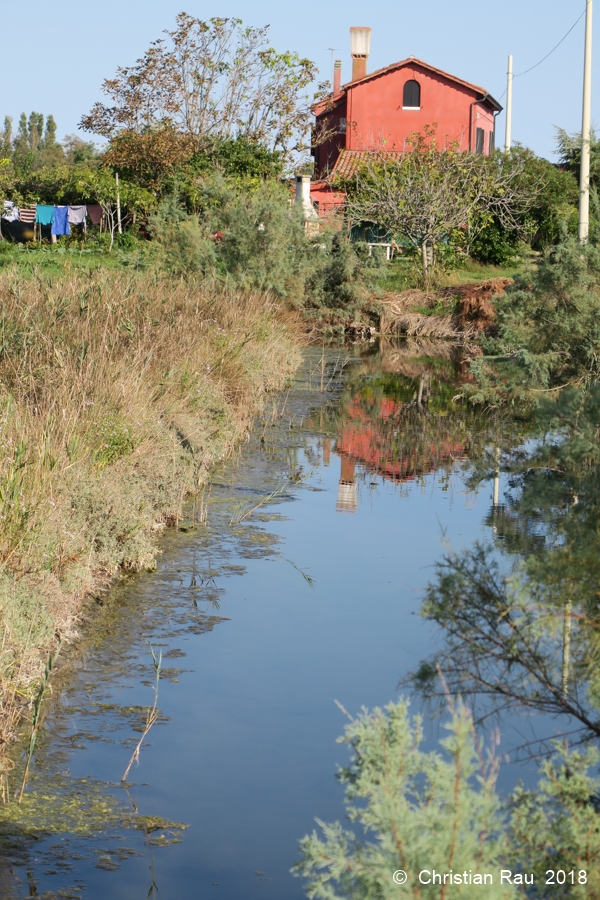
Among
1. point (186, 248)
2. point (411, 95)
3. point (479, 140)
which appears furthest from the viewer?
point (479, 140)

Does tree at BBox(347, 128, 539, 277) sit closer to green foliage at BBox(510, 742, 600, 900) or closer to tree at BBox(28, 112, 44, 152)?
green foliage at BBox(510, 742, 600, 900)

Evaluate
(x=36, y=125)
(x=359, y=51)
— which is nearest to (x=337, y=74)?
(x=359, y=51)

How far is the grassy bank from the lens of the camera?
6055 mm

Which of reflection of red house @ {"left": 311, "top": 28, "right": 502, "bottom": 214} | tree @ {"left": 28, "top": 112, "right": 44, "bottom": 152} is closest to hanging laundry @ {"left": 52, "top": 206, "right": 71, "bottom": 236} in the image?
reflection of red house @ {"left": 311, "top": 28, "right": 502, "bottom": 214}

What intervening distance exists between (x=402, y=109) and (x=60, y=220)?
1449 cm

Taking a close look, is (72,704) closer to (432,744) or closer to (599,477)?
(432,744)

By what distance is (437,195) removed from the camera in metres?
31.9

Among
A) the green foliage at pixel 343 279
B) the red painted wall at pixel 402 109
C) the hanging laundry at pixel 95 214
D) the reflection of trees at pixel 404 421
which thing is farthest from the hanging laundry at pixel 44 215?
the reflection of trees at pixel 404 421

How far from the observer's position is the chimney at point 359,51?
47.3 meters

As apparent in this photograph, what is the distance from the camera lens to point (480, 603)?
4621mm

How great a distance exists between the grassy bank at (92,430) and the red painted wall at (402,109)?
31189 millimetres

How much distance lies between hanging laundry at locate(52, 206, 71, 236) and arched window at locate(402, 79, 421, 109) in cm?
1435

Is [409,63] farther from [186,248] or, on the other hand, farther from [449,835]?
[449,835]

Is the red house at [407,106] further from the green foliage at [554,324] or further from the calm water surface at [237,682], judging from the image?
the calm water surface at [237,682]
